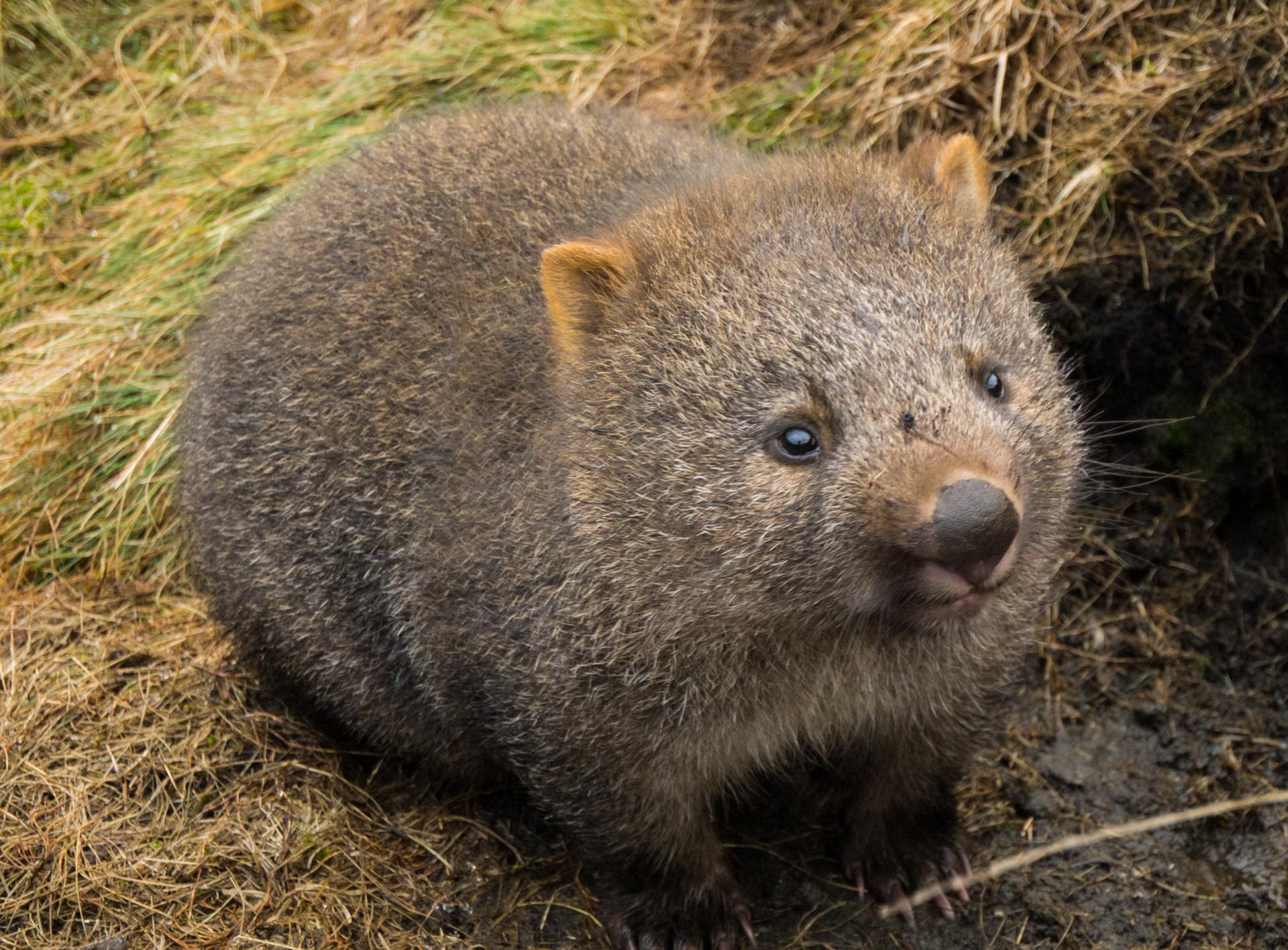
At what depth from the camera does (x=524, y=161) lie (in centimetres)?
495

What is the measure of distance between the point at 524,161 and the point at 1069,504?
2.29m

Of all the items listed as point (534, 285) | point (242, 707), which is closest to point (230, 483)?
point (242, 707)

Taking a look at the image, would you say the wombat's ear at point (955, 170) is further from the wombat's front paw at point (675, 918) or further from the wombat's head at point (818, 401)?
the wombat's front paw at point (675, 918)

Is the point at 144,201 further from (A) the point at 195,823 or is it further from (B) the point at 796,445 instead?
(B) the point at 796,445

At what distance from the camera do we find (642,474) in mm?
3771

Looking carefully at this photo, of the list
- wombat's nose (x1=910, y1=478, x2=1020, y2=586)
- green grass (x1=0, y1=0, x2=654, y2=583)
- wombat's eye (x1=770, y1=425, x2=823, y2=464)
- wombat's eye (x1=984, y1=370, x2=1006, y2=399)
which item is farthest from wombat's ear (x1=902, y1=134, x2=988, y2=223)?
green grass (x1=0, y1=0, x2=654, y2=583)

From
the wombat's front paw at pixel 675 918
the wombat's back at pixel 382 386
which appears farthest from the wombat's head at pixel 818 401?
the wombat's front paw at pixel 675 918

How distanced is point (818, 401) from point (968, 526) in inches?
21.5

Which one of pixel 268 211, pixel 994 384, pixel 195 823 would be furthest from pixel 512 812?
pixel 268 211

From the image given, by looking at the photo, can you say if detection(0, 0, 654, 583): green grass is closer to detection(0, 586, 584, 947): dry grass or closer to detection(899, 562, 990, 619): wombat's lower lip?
detection(0, 586, 584, 947): dry grass

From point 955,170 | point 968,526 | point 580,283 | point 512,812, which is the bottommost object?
point 512,812

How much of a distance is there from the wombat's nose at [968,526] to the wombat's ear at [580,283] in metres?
1.22

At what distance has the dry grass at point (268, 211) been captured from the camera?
15.9 feet

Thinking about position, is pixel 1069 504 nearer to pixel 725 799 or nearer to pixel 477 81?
pixel 725 799
